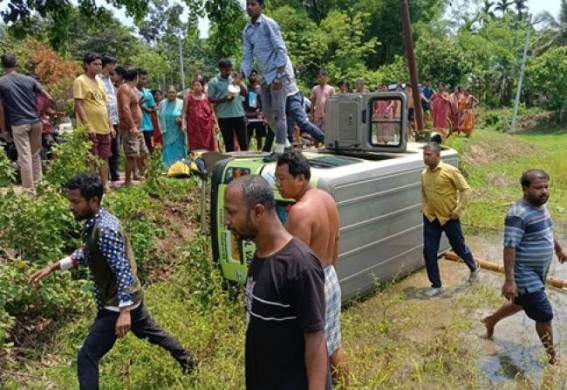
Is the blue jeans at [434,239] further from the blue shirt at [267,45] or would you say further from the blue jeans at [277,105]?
the blue shirt at [267,45]

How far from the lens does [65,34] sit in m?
5.72

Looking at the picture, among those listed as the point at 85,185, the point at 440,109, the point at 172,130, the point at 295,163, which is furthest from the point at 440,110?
the point at 85,185

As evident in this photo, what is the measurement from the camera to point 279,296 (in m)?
2.12

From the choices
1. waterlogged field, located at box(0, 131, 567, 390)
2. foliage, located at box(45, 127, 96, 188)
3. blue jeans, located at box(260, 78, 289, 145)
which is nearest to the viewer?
waterlogged field, located at box(0, 131, 567, 390)

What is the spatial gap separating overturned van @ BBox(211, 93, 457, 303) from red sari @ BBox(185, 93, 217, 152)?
2.53 meters

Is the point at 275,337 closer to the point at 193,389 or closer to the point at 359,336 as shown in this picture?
the point at 193,389

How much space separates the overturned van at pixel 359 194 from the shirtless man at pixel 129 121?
2.29m

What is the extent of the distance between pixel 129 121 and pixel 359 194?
3.59 metres

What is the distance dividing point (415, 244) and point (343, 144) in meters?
1.44

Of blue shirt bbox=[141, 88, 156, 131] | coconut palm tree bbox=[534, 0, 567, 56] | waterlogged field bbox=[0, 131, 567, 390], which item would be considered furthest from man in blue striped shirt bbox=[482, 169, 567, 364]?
coconut palm tree bbox=[534, 0, 567, 56]

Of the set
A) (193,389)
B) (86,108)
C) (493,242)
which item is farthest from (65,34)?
(493,242)

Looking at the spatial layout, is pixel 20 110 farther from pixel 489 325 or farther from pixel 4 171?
pixel 489 325

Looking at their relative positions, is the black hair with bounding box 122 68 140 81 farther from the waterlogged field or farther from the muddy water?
the muddy water

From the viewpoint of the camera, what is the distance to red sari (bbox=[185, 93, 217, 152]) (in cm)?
827
